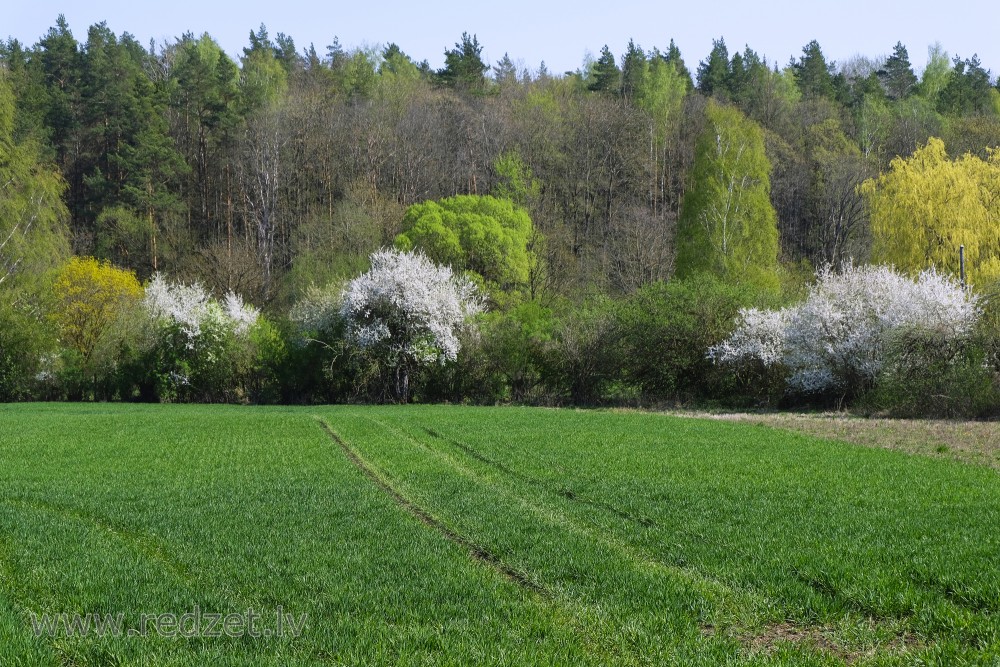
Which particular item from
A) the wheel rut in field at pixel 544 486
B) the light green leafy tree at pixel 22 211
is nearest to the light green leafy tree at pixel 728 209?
the wheel rut in field at pixel 544 486

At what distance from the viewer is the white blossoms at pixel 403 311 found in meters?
40.2

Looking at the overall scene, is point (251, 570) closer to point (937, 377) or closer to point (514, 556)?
point (514, 556)

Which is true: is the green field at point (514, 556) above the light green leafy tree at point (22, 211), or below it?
below

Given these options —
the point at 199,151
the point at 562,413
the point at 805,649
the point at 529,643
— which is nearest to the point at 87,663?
the point at 529,643

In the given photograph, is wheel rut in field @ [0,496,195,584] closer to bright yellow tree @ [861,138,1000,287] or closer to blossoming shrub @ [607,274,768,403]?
blossoming shrub @ [607,274,768,403]

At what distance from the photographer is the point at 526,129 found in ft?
234

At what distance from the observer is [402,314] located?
40.6 metres

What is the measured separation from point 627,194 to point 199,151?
1329 inches

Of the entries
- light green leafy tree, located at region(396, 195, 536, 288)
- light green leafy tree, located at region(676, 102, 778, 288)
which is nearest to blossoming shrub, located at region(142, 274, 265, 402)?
light green leafy tree, located at region(396, 195, 536, 288)

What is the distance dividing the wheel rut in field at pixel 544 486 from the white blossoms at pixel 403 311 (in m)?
16.3

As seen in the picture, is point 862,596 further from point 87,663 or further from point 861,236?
point 861,236

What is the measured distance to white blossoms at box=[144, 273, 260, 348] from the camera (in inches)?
1681

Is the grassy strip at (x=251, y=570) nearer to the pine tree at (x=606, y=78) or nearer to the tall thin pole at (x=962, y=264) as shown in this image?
the tall thin pole at (x=962, y=264)

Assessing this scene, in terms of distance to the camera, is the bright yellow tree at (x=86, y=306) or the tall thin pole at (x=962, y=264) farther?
the bright yellow tree at (x=86, y=306)
